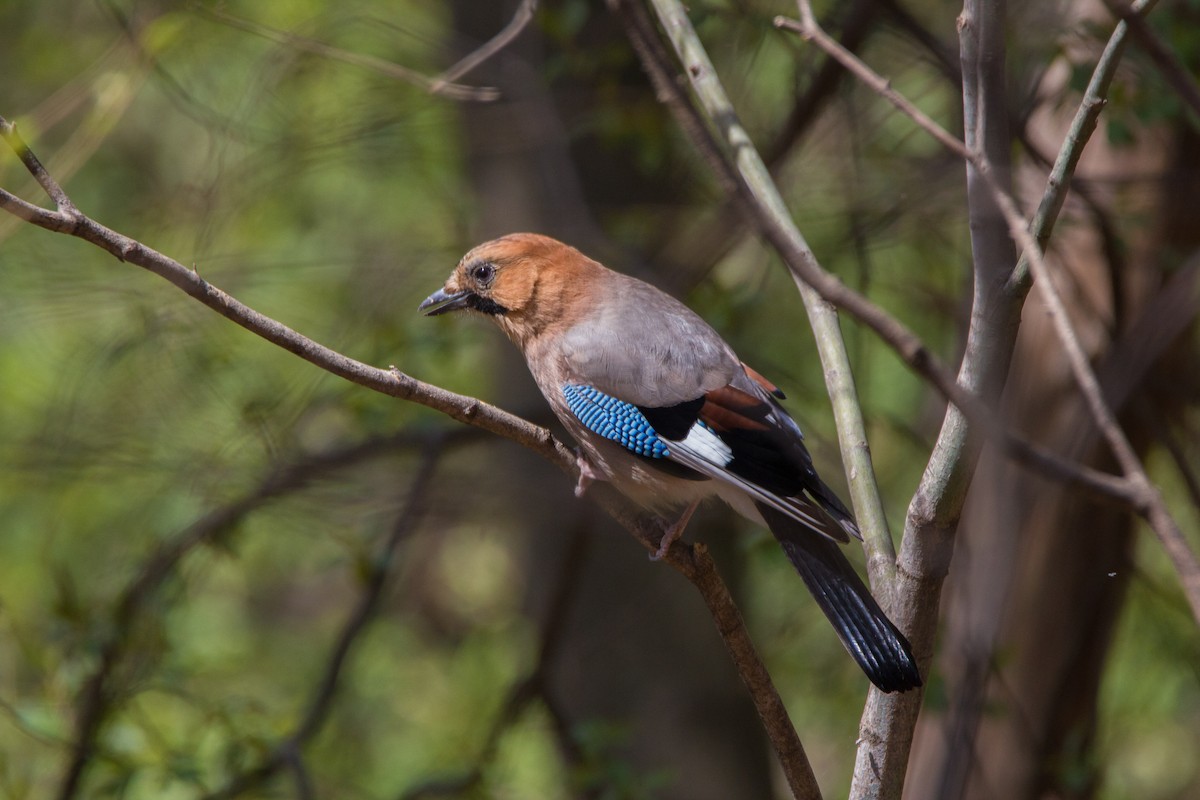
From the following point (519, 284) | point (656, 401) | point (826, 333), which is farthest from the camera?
point (519, 284)

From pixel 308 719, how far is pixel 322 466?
843mm

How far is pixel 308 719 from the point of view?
13.8ft

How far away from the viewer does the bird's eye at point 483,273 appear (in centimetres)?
365

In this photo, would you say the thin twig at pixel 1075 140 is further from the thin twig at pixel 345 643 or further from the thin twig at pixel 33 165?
the thin twig at pixel 345 643

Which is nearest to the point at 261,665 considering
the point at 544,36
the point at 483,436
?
the point at 483,436

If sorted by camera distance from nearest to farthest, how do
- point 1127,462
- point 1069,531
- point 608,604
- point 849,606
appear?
1. point 1127,462
2. point 849,606
3. point 1069,531
4. point 608,604

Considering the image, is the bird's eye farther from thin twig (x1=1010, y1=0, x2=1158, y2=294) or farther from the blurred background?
thin twig (x1=1010, y1=0, x2=1158, y2=294)

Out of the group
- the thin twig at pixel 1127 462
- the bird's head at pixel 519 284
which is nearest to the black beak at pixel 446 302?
the bird's head at pixel 519 284

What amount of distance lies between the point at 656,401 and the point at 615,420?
0.11 metres

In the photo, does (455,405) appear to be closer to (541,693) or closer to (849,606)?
(849,606)

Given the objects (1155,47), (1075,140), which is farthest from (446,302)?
(1155,47)

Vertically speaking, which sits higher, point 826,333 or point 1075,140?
point 1075,140

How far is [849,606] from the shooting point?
96.5 inches

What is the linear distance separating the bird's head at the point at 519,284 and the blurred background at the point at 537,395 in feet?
1.68
